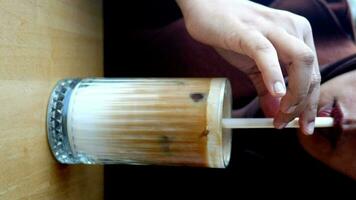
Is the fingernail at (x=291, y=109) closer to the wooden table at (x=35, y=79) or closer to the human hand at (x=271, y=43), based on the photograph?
the human hand at (x=271, y=43)

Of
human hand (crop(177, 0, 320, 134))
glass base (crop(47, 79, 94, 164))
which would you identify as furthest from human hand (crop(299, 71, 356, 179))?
glass base (crop(47, 79, 94, 164))

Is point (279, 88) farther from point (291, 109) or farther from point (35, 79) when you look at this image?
point (35, 79)

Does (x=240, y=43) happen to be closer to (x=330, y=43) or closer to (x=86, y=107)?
(x=86, y=107)

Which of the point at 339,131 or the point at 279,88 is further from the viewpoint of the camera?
the point at 339,131

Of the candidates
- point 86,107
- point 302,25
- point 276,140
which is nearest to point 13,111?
point 86,107

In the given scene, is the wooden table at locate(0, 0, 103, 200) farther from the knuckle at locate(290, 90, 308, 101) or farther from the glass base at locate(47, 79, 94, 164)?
the knuckle at locate(290, 90, 308, 101)

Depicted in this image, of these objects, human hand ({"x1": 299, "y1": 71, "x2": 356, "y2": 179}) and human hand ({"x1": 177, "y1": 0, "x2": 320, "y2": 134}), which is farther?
human hand ({"x1": 299, "y1": 71, "x2": 356, "y2": 179})

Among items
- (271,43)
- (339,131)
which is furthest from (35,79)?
(339,131)

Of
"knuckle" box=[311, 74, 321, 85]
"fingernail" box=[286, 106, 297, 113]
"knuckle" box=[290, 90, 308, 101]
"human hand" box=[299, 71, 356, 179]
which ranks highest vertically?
"knuckle" box=[311, 74, 321, 85]
